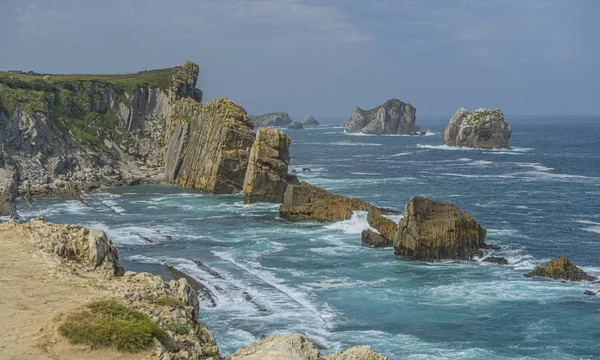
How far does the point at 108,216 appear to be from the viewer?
7738cm

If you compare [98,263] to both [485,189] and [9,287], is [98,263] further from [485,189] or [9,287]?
[485,189]

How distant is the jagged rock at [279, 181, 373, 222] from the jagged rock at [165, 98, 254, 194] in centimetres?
2315

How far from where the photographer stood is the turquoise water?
38375mm

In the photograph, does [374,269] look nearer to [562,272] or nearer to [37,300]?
[562,272]

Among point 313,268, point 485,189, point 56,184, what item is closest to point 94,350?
point 313,268

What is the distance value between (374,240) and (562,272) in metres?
16.8

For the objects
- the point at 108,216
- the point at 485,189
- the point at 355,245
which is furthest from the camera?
the point at 485,189

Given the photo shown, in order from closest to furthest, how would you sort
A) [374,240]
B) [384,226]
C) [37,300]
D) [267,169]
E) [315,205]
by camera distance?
[37,300], [374,240], [384,226], [315,205], [267,169]

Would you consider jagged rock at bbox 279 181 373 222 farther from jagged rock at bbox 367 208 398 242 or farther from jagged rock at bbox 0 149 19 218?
jagged rock at bbox 0 149 19 218

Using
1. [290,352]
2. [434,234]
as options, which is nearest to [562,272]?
[434,234]

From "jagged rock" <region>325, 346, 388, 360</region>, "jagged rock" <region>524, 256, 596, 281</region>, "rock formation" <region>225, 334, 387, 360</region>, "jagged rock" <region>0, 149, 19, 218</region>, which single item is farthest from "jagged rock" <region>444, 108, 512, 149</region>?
"rock formation" <region>225, 334, 387, 360</region>

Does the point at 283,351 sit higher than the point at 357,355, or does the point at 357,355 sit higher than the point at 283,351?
the point at 283,351

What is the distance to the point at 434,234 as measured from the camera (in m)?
55.8

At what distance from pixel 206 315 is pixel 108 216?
39987mm
